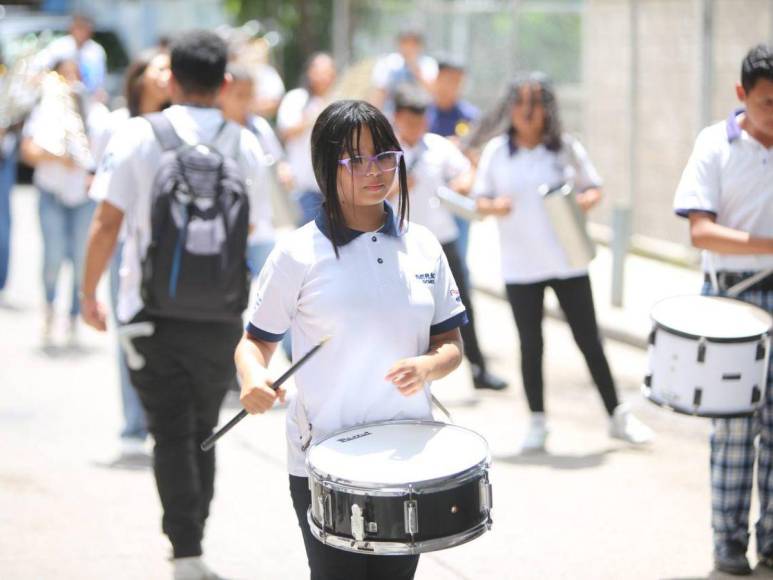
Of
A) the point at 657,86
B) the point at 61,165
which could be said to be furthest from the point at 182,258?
the point at 657,86

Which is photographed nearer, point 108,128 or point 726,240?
point 726,240

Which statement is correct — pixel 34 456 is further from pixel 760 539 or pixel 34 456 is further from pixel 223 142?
pixel 760 539

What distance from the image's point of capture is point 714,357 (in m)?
4.88

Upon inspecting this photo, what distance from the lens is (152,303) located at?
5102 mm

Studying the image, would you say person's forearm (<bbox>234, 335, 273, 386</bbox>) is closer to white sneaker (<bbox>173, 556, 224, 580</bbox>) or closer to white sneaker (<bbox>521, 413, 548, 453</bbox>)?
white sneaker (<bbox>173, 556, 224, 580</bbox>)

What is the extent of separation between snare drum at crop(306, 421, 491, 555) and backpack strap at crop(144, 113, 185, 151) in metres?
1.89

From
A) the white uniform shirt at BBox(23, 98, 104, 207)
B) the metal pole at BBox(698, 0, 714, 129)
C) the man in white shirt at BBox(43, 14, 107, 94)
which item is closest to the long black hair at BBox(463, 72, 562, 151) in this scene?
the white uniform shirt at BBox(23, 98, 104, 207)

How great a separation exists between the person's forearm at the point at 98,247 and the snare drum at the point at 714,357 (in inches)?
80.9

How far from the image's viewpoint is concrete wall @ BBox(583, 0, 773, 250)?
447 inches

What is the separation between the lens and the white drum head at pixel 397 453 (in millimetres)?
3480

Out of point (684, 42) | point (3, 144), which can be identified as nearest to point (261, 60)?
point (3, 144)

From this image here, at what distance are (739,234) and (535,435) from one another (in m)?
2.44

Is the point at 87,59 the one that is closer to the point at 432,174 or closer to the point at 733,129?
the point at 432,174

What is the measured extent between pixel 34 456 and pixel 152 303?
252cm
